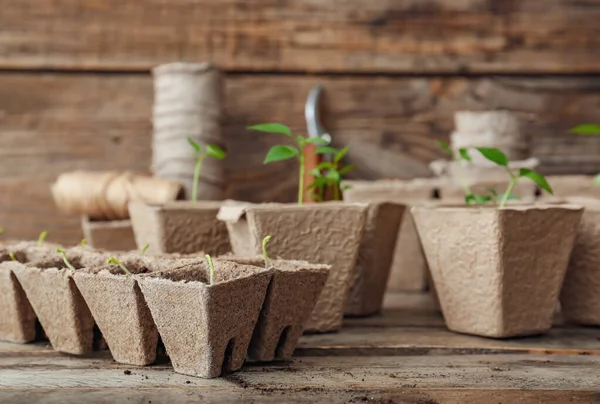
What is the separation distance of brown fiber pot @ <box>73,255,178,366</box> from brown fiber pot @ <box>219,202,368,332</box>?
15 centimetres

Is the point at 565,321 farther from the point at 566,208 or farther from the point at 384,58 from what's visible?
the point at 384,58

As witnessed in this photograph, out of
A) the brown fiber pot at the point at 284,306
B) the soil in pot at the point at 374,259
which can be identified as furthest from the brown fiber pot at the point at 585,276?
the brown fiber pot at the point at 284,306

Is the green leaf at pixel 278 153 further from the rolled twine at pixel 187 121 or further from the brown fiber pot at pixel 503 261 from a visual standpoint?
the rolled twine at pixel 187 121

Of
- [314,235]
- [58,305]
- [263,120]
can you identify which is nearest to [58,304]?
[58,305]

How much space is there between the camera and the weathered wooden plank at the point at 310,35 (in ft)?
4.91

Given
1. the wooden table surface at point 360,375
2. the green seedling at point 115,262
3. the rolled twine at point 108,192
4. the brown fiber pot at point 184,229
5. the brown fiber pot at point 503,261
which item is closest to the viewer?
the wooden table surface at point 360,375

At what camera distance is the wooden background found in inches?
59.2

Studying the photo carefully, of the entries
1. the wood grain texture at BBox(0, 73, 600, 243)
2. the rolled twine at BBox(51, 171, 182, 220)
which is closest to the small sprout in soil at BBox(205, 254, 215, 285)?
the rolled twine at BBox(51, 171, 182, 220)

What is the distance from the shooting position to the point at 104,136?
153 cm

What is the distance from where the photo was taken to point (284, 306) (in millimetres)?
799

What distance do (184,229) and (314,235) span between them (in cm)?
19

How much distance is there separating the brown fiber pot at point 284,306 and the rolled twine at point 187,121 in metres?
0.52

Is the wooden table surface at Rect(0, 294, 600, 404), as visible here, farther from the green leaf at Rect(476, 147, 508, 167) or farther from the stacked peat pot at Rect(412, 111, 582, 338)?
the green leaf at Rect(476, 147, 508, 167)

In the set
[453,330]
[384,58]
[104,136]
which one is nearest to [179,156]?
[104,136]
